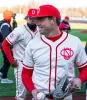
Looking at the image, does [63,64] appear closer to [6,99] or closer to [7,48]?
[7,48]

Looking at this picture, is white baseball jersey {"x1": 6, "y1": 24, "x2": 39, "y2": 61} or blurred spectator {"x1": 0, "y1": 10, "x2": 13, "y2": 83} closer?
white baseball jersey {"x1": 6, "y1": 24, "x2": 39, "y2": 61}

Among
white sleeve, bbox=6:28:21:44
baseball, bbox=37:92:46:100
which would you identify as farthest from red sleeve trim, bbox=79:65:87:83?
white sleeve, bbox=6:28:21:44

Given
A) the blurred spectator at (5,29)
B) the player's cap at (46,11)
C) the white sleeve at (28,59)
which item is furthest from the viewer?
the blurred spectator at (5,29)

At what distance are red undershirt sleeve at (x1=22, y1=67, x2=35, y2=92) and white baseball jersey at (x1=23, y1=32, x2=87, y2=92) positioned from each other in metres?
0.08

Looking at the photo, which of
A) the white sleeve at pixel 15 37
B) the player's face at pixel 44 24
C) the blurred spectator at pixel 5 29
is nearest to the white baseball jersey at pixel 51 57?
the player's face at pixel 44 24

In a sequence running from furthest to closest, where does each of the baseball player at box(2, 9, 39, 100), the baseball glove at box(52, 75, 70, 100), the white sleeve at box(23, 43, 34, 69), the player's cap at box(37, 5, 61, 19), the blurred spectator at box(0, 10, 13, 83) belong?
1. the blurred spectator at box(0, 10, 13, 83)
2. the baseball player at box(2, 9, 39, 100)
3. the white sleeve at box(23, 43, 34, 69)
4. the player's cap at box(37, 5, 61, 19)
5. the baseball glove at box(52, 75, 70, 100)

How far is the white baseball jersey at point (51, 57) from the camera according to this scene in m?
3.12

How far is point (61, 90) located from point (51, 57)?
1.22 feet

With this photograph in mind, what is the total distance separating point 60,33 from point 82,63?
0.37 meters

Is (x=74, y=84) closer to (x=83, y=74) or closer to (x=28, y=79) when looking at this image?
(x=83, y=74)

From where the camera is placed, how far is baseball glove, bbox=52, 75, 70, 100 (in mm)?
2897

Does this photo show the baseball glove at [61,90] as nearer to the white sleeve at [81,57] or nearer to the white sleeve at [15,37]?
the white sleeve at [81,57]

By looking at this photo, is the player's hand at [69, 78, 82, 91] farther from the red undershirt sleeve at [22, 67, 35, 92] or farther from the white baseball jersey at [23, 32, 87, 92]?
the red undershirt sleeve at [22, 67, 35, 92]

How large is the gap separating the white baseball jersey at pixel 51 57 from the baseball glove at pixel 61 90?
155 millimetres
